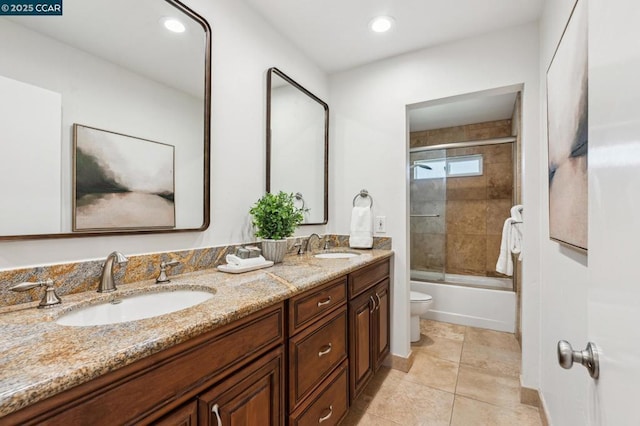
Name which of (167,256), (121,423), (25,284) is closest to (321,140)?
(167,256)

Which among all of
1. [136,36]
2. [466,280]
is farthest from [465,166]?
[136,36]

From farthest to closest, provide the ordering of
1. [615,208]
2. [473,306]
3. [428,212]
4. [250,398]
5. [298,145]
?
1. [428,212]
2. [473,306]
3. [298,145]
4. [250,398]
5. [615,208]

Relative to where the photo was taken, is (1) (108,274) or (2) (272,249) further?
(2) (272,249)

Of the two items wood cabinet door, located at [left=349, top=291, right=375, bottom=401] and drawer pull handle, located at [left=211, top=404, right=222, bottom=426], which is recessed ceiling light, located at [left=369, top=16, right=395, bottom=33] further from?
drawer pull handle, located at [left=211, top=404, right=222, bottom=426]

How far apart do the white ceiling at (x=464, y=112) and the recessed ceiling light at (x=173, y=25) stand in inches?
83.3

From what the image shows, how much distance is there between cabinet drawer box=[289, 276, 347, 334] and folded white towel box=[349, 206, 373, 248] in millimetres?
736

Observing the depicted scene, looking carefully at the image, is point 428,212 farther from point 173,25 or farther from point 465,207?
point 173,25

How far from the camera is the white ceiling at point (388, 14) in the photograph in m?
1.71

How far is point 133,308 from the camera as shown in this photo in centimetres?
102

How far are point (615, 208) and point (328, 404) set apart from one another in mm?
1341

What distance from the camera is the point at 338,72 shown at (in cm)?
249

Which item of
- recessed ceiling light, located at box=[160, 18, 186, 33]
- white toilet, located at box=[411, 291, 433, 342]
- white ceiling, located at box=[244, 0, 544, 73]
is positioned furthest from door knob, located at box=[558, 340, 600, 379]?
white toilet, located at box=[411, 291, 433, 342]

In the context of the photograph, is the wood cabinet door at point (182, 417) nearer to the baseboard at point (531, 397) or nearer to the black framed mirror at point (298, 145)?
the black framed mirror at point (298, 145)

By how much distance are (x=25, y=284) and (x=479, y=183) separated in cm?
397
